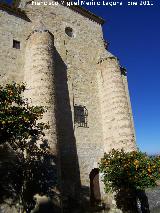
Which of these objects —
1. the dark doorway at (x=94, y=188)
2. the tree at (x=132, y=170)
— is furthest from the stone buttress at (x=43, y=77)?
the dark doorway at (x=94, y=188)

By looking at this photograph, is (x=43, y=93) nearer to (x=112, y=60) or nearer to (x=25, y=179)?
(x=25, y=179)

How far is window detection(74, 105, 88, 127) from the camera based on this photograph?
15.5 m

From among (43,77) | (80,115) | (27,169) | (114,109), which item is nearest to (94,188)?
(80,115)

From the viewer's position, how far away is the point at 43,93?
43.4 ft

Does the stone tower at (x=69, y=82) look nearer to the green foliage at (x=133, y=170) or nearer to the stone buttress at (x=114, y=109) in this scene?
the stone buttress at (x=114, y=109)

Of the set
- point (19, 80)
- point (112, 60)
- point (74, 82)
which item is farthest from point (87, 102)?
point (19, 80)

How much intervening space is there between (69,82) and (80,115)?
6.95ft

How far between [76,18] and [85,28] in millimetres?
933

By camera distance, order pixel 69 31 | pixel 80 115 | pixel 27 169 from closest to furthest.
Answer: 1. pixel 27 169
2. pixel 80 115
3. pixel 69 31

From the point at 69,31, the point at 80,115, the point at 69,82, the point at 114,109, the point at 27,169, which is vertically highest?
the point at 69,31

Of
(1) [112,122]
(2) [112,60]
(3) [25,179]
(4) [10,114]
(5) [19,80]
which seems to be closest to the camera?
(4) [10,114]

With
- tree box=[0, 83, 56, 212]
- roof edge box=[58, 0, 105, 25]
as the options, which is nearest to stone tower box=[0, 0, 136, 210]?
roof edge box=[58, 0, 105, 25]

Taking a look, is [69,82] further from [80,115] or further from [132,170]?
[132,170]

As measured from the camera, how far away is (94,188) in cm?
1491
